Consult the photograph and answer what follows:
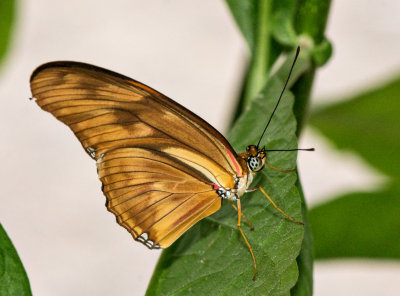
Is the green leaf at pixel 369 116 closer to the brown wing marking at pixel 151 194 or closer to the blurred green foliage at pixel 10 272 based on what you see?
the brown wing marking at pixel 151 194

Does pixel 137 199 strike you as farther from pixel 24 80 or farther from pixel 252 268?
pixel 24 80

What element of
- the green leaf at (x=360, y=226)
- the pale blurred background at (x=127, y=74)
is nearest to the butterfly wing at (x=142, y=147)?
the green leaf at (x=360, y=226)

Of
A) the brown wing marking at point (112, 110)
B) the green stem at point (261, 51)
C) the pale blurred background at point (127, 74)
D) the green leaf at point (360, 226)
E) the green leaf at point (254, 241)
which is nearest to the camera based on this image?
the green leaf at point (254, 241)

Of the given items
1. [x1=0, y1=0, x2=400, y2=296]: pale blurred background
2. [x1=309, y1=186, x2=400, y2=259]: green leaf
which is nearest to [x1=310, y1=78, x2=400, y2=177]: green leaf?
[x1=309, y1=186, x2=400, y2=259]: green leaf

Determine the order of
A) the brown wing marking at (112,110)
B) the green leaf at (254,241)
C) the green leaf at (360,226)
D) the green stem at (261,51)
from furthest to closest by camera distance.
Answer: the green leaf at (360,226) < the green stem at (261,51) < the brown wing marking at (112,110) < the green leaf at (254,241)

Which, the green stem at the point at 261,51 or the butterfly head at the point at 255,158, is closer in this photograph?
the butterfly head at the point at 255,158

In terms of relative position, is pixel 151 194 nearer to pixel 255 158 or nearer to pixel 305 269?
pixel 255 158

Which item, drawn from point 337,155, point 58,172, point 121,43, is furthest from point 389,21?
point 337,155
